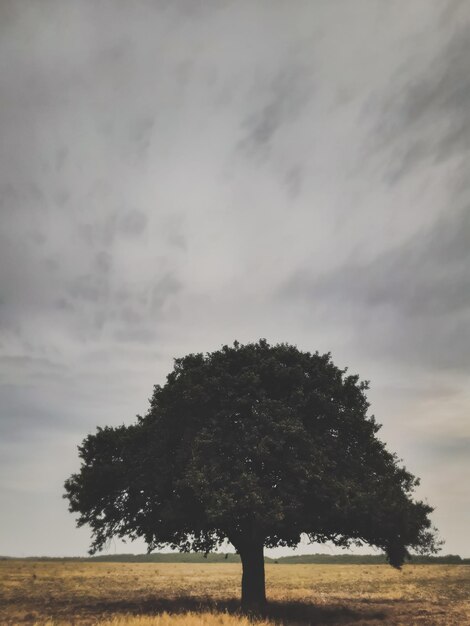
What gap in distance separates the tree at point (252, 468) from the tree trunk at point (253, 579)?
2.2 inches

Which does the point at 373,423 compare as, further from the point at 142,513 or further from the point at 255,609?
the point at 142,513

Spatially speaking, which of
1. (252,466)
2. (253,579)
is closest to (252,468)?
(252,466)

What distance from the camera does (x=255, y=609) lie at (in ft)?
73.6

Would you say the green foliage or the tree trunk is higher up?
the green foliage

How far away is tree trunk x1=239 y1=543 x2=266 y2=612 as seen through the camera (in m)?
23.4

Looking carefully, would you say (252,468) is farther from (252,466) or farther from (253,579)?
(253,579)

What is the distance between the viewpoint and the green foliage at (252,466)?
21.8 m

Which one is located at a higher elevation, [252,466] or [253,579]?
[252,466]

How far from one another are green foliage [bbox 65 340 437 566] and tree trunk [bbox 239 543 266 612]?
0.52 m

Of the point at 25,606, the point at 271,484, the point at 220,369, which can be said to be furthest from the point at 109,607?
the point at 220,369

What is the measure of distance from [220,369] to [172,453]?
17.5 feet

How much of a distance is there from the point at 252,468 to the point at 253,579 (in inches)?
243

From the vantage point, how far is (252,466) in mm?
23281

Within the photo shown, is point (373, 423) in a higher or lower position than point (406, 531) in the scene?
higher
